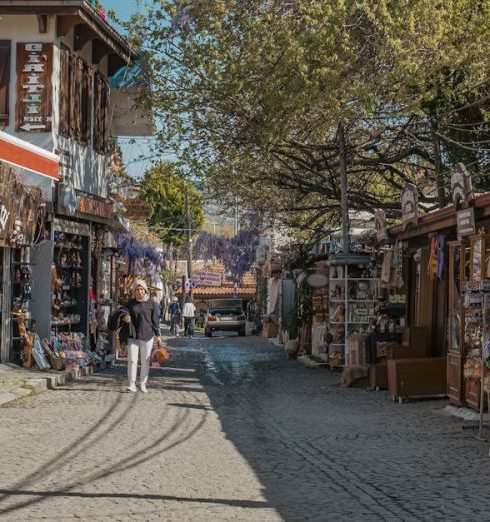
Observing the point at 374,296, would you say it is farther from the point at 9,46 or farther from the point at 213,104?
the point at 9,46

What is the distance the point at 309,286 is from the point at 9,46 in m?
10.3

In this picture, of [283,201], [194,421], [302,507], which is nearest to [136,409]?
[194,421]

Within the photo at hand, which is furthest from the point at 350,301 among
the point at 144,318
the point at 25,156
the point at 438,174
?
the point at 25,156

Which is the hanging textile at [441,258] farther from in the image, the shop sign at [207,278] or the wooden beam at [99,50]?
the shop sign at [207,278]

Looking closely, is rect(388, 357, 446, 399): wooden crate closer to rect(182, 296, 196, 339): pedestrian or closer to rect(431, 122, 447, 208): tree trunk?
rect(431, 122, 447, 208): tree trunk

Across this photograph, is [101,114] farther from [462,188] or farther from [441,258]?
[462,188]

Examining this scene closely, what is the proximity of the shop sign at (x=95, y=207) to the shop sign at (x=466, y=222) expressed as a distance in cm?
1028

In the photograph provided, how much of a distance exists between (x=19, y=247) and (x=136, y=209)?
25.0ft

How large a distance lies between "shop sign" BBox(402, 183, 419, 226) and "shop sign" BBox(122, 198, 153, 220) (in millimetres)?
10493

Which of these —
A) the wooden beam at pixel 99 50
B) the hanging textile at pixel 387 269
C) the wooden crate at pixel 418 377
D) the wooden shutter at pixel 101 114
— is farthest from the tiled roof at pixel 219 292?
the wooden crate at pixel 418 377

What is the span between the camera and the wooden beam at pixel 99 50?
22781mm

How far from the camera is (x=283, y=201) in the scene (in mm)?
27859

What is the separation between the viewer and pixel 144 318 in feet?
54.2

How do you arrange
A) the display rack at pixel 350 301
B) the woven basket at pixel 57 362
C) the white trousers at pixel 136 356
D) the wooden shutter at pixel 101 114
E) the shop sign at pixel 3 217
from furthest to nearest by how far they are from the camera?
the wooden shutter at pixel 101 114 < the display rack at pixel 350 301 < the woven basket at pixel 57 362 < the shop sign at pixel 3 217 < the white trousers at pixel 136 356
